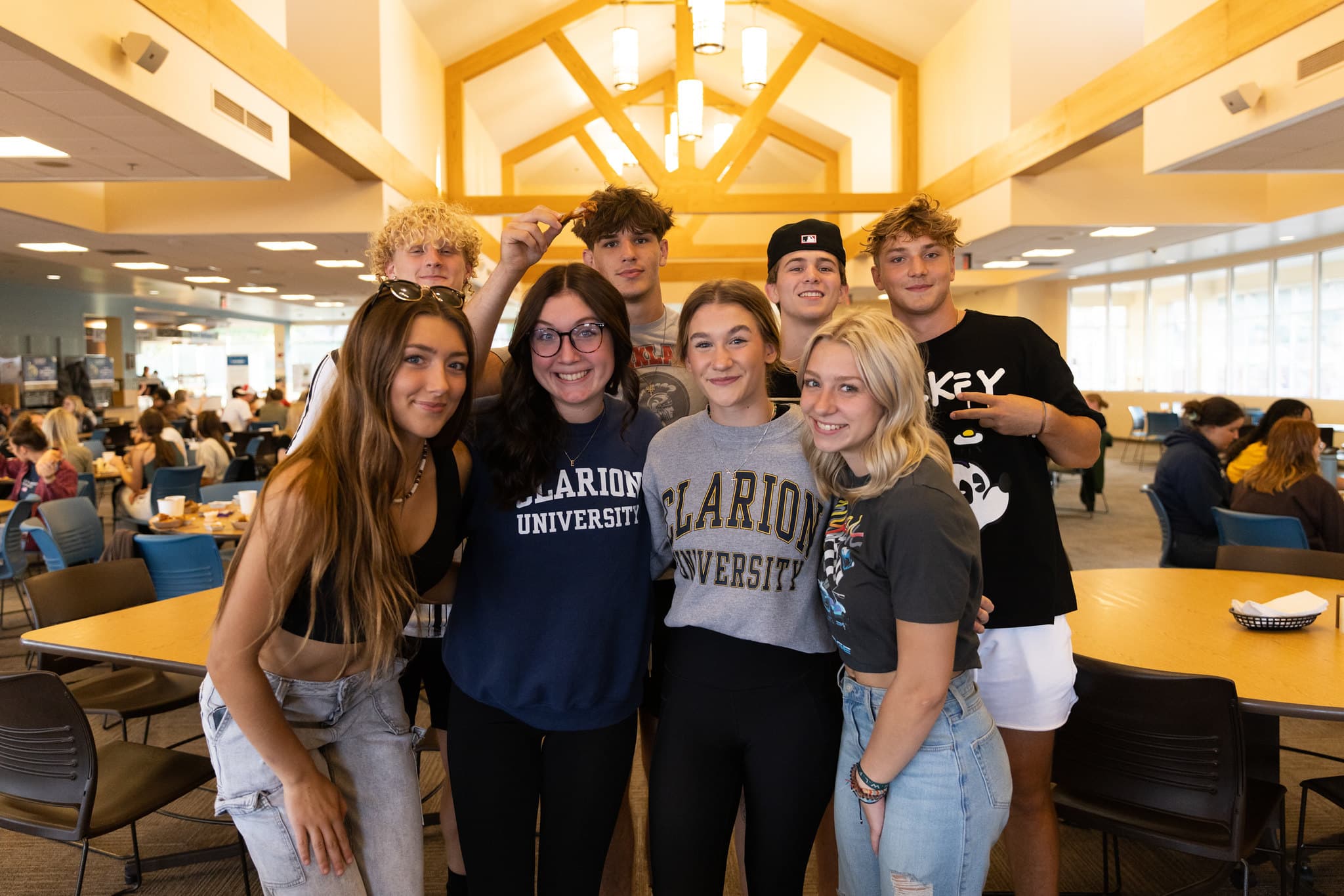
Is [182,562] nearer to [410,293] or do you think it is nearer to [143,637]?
[143,637]

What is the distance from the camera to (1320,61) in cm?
475

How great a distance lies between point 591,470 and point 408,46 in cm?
832

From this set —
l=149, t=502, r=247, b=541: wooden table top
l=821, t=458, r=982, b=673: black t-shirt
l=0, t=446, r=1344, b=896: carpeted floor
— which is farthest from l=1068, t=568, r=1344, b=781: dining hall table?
l=149, t=502, r=247, b=541: wooden table top

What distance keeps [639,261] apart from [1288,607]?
2.15m

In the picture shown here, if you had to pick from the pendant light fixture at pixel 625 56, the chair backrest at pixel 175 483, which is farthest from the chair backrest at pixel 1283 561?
the chair backrest at pixel 175 483

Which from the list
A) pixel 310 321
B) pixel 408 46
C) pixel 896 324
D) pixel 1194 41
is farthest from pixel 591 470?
pixel 310 321

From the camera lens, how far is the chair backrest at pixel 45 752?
2.29m

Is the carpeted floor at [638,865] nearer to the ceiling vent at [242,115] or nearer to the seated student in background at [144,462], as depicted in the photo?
the seated student in background at [144,462]

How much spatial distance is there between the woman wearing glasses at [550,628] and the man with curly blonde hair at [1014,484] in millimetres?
744

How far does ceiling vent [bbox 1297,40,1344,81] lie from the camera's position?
4.61 meters

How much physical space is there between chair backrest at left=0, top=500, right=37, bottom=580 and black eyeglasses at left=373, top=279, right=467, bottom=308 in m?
5.31

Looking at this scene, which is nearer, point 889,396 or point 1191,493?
point 889,396

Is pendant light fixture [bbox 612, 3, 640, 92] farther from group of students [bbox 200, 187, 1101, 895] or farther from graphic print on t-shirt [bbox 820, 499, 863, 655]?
graphic print on t-shirt [bbox 820, 499, 863, 655]

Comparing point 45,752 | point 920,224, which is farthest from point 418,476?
point 45,752
